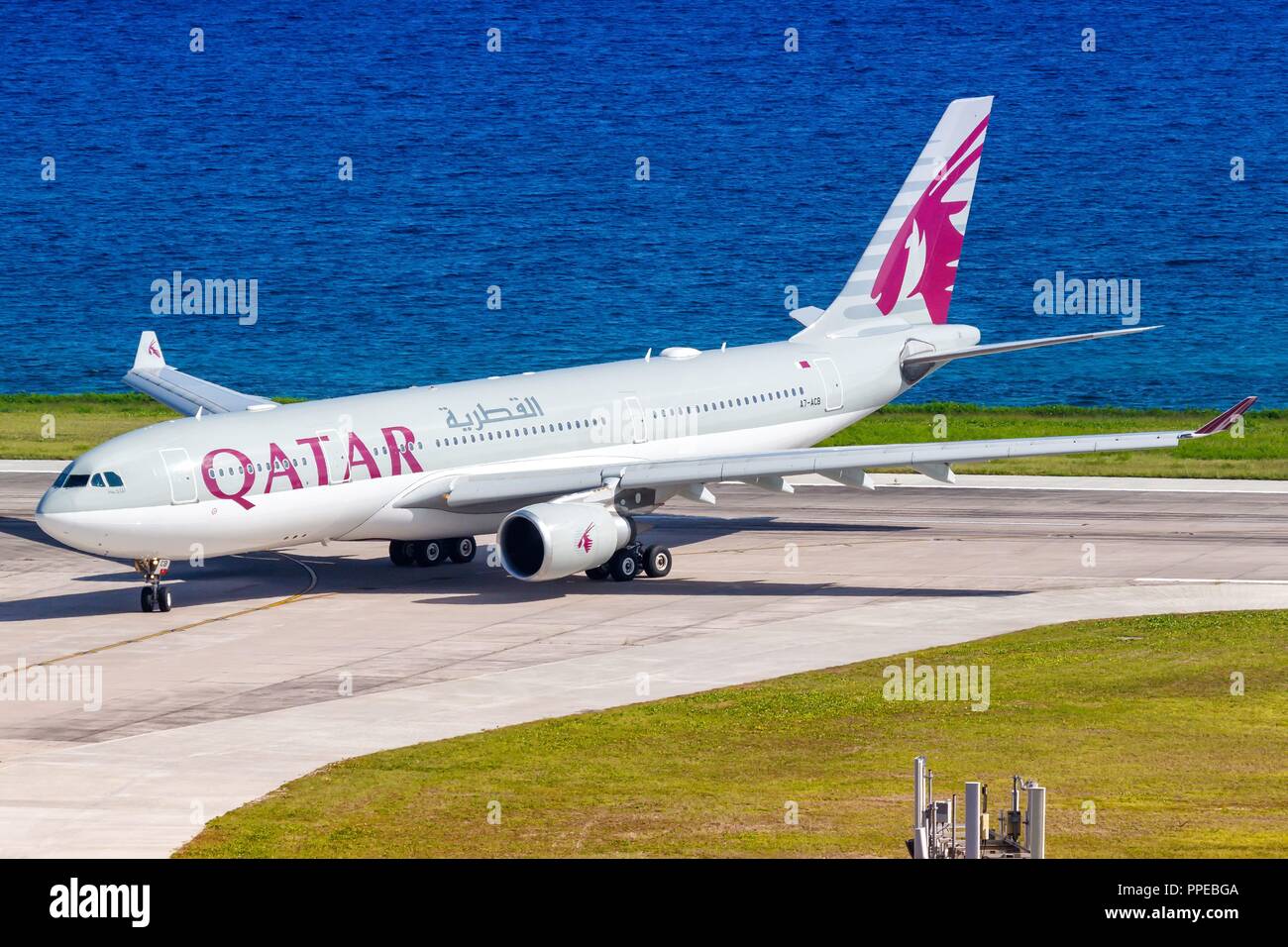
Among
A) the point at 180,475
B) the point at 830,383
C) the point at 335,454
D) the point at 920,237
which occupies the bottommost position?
the point at 180,475

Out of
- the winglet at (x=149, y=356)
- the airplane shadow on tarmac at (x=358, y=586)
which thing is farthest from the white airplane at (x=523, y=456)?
the winglet at (x=149, y=356)

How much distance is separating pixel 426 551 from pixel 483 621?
309 inches

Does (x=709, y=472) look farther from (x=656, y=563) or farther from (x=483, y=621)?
(x=483, y=621)

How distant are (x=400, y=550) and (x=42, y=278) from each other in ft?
421

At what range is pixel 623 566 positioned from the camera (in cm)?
4578

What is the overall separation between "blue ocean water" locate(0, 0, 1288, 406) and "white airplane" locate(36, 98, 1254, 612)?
229 feet

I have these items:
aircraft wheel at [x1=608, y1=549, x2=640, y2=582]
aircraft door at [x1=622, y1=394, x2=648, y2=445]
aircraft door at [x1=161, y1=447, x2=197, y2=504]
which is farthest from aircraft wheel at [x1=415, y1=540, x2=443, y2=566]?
aircraft door at [x1=161, y1=447, x2=197, y2=504]

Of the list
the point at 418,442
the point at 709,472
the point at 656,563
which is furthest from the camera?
the point at 656,563

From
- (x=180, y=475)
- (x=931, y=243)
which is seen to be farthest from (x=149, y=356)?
(x=931, y=243)

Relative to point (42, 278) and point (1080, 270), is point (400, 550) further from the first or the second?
point (42, 278)

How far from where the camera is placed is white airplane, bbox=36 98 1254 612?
131 feet

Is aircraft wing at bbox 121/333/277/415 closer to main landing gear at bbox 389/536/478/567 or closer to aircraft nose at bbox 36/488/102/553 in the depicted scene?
main landing gear at bbox 389/536/478/567

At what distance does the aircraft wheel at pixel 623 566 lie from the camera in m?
45.8

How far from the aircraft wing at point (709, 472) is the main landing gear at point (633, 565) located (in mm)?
2009
